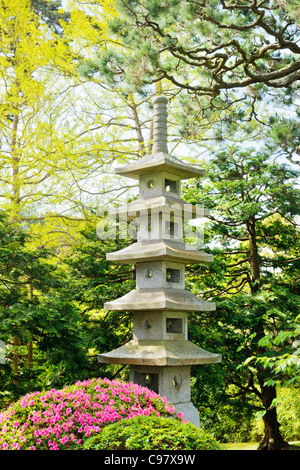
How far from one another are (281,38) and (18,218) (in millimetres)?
7252

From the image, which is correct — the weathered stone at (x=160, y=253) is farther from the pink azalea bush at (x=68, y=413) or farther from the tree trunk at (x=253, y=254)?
the tree trunk at (x=253, y=254)

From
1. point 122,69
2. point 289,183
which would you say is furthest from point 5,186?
point 289,183

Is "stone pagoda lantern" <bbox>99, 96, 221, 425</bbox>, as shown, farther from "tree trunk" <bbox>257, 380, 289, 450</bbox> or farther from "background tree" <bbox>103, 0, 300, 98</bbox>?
"tree trunk" <bbox>257, 380, 289, 450</bbox>

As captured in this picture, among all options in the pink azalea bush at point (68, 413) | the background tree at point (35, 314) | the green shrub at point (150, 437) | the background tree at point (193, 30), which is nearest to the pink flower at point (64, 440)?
the pink azalea bush at point (68, 413)

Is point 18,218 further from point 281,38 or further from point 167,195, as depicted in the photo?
point 281,38

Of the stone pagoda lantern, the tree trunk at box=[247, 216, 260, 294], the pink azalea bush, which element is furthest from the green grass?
the pink azalea bush

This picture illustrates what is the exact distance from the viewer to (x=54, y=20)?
16.5 metres

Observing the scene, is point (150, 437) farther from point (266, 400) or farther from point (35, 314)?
point (266, 400)

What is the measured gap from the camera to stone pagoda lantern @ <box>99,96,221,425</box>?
6.75 m

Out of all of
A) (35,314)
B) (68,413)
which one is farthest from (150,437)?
(35,314)

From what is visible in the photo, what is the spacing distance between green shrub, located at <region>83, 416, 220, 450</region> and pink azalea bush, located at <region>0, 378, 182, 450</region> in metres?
0.25

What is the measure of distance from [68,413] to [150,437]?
99 cm

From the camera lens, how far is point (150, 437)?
12.7ft

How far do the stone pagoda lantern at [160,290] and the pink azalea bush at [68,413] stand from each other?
55.2 inches
